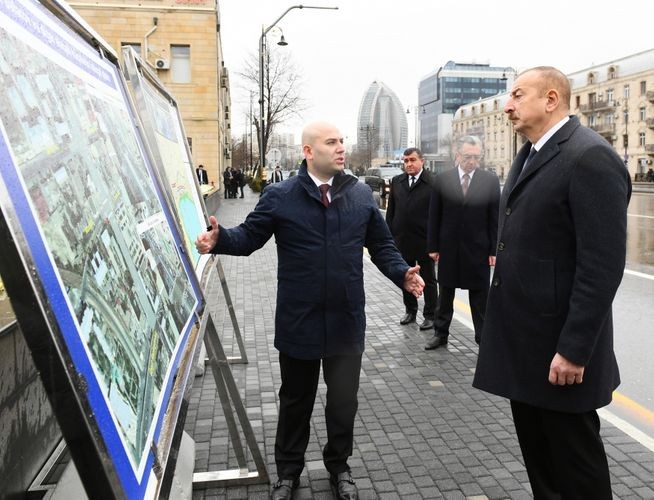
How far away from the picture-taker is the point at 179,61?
36000 mm

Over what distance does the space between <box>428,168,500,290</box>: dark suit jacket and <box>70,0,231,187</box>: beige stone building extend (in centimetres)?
3069

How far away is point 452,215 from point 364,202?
9.42 feet

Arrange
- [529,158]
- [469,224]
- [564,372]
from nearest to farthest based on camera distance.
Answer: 1. [564,372]
2. [529,158]
3. [469,224]

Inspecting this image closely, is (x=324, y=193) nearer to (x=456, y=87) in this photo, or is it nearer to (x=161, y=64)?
(x=161, y=64)

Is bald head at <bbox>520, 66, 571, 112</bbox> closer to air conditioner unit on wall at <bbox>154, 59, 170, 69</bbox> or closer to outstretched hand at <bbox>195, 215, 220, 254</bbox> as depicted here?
outstretched hand at <bbox>195, 215, 220, 254</bbox>

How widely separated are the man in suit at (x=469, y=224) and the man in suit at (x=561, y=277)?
3.23 meters

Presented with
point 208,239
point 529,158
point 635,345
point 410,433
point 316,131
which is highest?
point 316,131

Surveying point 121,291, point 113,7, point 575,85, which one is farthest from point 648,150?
point 121,291

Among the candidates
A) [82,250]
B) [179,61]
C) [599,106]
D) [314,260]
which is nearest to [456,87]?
[599,106]

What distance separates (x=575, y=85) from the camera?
9569 cm

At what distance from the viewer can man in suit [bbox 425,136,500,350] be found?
5.98 meters

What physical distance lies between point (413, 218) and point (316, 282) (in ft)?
13.0

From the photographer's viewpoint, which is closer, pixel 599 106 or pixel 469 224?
pixel 469 224

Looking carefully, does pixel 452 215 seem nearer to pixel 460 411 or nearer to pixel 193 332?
pixel 460 411
